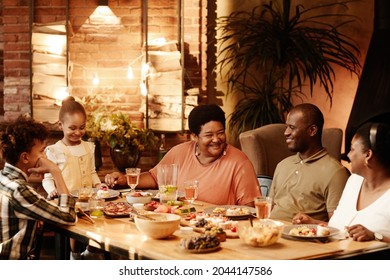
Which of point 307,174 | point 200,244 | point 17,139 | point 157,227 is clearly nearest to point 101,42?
point 307,174

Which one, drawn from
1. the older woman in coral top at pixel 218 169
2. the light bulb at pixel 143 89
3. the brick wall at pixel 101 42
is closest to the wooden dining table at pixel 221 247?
the older woman in coral top at pixel 218 169

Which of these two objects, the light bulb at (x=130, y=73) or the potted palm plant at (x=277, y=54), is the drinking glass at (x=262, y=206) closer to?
the potted palm plant at (x=277, y=54)

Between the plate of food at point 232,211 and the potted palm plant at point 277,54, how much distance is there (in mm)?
2551

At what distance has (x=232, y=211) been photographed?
3.23 m

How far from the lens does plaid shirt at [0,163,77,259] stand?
9.93ft

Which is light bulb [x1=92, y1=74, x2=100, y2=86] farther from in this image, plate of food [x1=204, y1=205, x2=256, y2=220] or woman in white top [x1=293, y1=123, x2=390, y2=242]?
woman in white top [x1=293, y1=123, x2=390, y2=242]

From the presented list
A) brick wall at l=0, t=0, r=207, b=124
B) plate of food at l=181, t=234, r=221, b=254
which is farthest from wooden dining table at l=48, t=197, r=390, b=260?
brick wall at l=0, t=0, r=207, b=124

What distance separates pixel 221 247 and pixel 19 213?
0.87 meters

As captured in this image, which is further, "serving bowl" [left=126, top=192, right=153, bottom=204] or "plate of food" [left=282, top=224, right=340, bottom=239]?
"serving bowl" [left=126, top=192, right=153, bottom=204]

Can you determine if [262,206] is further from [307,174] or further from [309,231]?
[307,174]

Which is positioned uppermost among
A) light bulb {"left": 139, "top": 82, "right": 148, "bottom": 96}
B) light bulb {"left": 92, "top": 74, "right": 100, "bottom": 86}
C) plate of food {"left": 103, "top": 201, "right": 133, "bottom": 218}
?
light bulb {"left": 92, "top": 74, "right": 100, "bottom": 86}

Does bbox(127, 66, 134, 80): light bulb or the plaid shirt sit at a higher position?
bbox(127, 66, 134, 80): light bulb

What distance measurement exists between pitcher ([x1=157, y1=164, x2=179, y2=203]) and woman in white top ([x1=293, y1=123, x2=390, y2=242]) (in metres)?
0.70

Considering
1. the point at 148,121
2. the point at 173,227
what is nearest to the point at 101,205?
the point at 173,227
